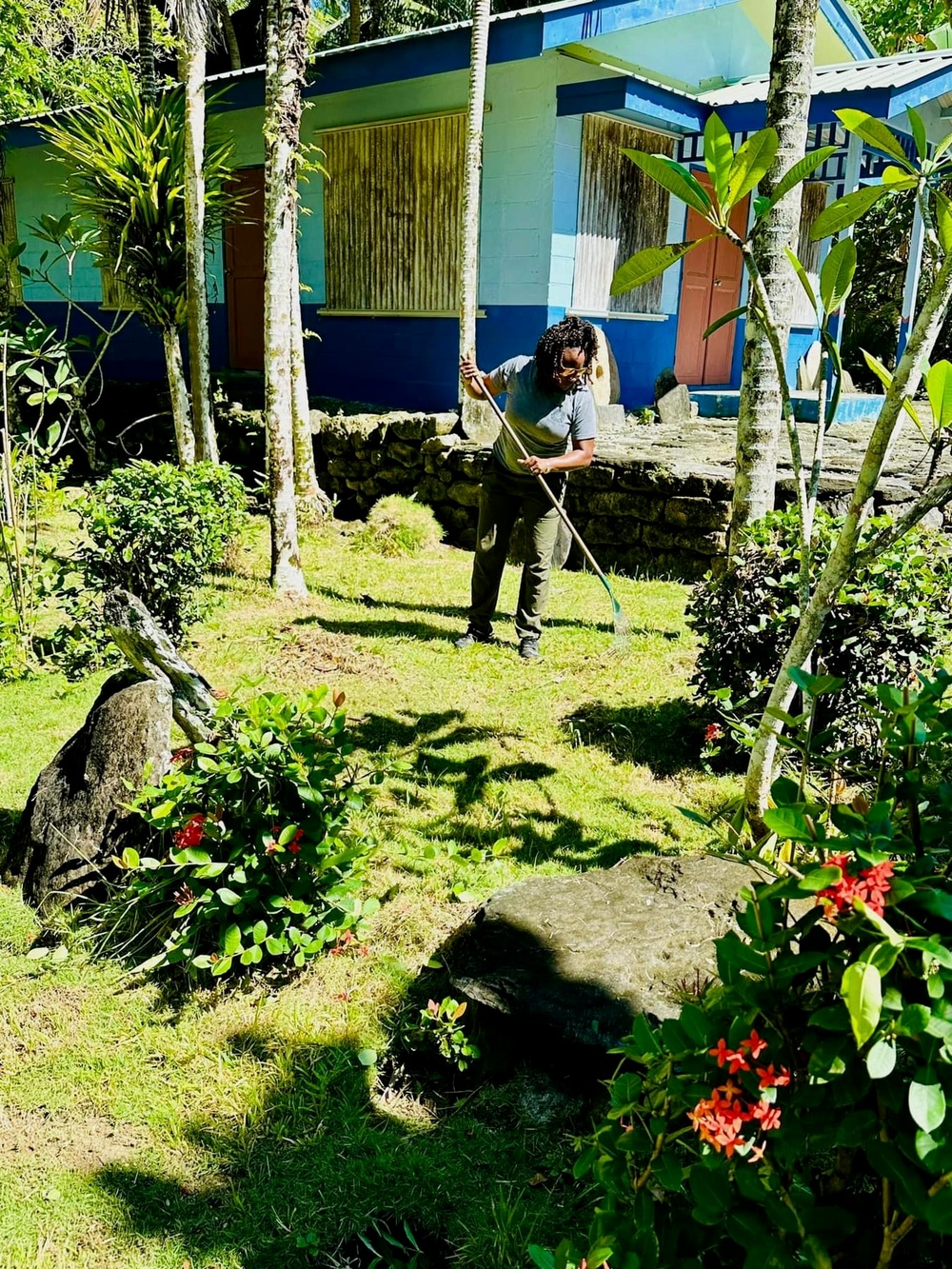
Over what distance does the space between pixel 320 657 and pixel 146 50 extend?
701 centimetres

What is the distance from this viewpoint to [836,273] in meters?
2.31

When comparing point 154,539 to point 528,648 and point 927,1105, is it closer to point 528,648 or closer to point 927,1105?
point 528,648

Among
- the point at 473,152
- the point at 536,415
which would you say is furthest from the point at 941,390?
the point at 473,152

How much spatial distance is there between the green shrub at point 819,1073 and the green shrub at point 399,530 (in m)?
7.09

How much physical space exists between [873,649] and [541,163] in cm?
666

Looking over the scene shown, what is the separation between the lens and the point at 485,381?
5.86 m

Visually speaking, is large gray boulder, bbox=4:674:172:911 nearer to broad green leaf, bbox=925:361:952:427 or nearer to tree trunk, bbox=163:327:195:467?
broad green leaf, bbox=925:361:952:427

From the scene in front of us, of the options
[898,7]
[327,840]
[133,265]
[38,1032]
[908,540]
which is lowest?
[38,1032]

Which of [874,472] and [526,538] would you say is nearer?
[874,472]

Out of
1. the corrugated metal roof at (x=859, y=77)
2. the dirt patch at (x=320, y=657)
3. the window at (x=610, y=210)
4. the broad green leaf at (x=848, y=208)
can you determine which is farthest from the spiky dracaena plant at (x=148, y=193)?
the broad green leaf at (x=848, y=208)

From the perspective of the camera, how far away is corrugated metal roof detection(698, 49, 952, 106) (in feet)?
30.0

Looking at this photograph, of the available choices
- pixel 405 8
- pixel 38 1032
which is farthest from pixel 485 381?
pixel 405 8

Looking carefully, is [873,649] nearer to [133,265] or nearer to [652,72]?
[133,265]

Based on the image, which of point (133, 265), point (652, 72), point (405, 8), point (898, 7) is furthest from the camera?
point (405, 8)
